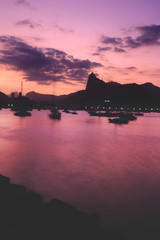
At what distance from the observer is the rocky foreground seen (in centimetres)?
679

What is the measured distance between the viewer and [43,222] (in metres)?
7.43

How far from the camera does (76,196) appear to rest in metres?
11.6

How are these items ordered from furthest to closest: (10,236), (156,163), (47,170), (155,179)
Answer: (156,163), (47,170), (155,179), (10,236)

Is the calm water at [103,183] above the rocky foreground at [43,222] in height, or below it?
below

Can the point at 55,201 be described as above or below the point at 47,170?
above

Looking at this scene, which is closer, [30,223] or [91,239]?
[91,239]

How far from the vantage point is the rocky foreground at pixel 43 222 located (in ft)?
22.3

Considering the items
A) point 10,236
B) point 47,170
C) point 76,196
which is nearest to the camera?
point 10,236

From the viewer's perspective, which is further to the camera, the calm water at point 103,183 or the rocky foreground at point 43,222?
the calm water at point 103,183

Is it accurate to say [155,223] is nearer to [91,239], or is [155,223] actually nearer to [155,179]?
[91,239]

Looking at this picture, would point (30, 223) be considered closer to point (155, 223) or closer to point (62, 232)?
point (62, 232)

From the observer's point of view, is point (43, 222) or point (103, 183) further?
point (103, 183)

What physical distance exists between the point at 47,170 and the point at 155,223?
31.0 ft

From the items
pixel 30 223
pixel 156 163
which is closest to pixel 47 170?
pixel 30 223
